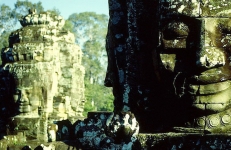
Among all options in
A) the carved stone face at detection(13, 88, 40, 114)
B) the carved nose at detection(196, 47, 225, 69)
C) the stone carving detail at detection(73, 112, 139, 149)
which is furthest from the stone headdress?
the carved stone face at detection(13, 88, 40, 114)

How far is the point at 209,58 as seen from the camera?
244cm

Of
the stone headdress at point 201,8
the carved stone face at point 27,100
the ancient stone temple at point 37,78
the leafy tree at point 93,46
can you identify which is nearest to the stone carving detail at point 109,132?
the stone headdress at point 201,8

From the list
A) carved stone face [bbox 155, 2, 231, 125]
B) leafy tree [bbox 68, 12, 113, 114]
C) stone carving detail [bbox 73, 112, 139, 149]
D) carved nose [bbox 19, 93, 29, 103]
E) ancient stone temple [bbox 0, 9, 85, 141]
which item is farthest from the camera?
leafy tree [bbox 68, 12, 113, 114]

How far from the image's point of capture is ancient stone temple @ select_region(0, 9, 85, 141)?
32.9 ft

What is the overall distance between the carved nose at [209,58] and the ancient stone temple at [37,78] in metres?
7.11

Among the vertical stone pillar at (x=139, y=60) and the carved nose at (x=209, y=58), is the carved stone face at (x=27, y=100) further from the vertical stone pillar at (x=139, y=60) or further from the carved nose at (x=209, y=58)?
the carved nose at (x=209, y=58)

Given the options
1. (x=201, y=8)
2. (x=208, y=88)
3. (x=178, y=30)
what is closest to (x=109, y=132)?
(x=208, y=88)

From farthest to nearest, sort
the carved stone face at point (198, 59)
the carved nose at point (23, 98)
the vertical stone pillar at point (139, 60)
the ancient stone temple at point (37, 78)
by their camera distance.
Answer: the carved nose at point (23, 98) → the ancient stone temple at point (37, 78) → the vertical stone pillar at point (139, 60) → the carved stone face at point (198, 59)

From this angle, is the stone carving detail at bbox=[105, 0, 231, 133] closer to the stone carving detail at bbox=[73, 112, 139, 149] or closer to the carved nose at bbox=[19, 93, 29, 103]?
the stone carving detail at bbox=[73, 112, 139, 149]

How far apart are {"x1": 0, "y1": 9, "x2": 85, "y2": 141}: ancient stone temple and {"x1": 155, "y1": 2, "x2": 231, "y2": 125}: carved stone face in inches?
274

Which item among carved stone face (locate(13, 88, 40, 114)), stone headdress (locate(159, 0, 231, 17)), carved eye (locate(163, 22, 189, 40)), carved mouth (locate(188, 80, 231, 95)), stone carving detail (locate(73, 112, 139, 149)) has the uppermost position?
stone headdress (locate(159, 0, 231, 17))

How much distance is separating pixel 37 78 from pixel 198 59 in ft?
26.1

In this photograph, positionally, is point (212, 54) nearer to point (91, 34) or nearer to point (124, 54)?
point (124, 54)

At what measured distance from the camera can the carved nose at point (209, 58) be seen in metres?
2.43
